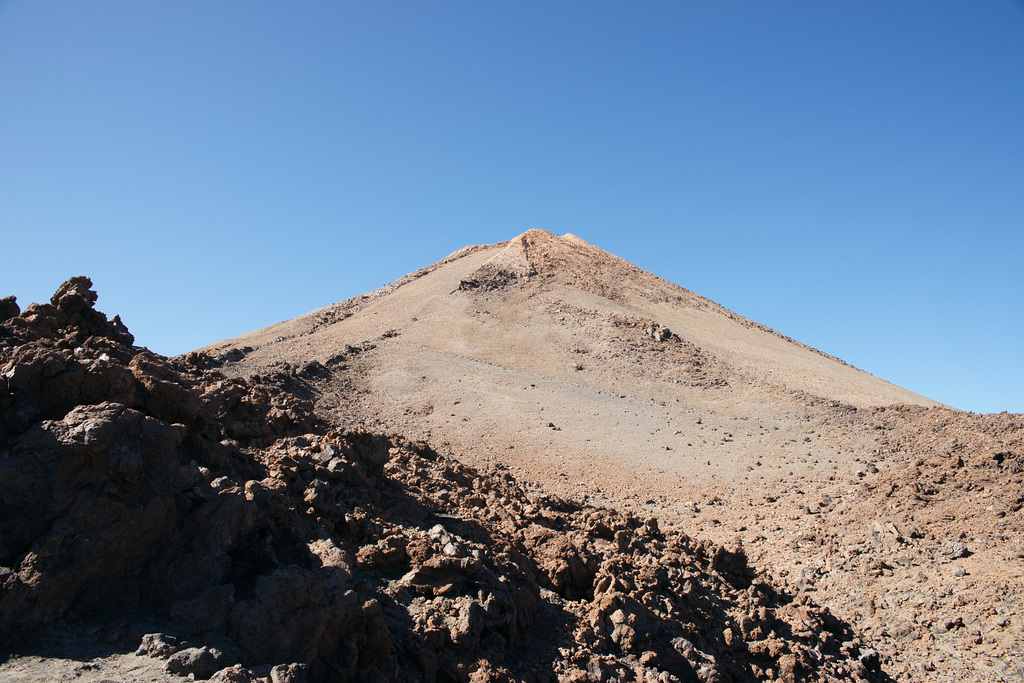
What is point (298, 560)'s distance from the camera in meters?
6.09

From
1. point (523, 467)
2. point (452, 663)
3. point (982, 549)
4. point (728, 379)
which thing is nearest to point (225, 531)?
point (452, 663)

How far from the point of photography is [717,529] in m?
14.1

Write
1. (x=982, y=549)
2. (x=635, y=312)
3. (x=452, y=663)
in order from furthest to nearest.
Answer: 1. (x=635, y=312)
2. (x=982, y=549)
3. (x=452, y=663)

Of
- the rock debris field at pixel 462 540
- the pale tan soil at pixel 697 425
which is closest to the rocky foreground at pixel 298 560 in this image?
the rock debris field at pixel 462 540

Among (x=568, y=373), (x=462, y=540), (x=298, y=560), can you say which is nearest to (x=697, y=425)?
(x=568, y=373)

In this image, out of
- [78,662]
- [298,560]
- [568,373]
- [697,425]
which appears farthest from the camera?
[568,373]

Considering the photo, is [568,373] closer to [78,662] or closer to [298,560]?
[298,560]

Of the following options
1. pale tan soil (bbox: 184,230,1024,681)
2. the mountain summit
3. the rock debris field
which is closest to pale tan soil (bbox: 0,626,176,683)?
the rock debris field

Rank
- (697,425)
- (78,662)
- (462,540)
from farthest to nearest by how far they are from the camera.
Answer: (697,425) < (462,540) < (78,662)

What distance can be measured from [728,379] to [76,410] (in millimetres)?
24357

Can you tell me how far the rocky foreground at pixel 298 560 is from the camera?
5102 millimetres

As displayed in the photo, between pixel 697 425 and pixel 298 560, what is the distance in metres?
17.3

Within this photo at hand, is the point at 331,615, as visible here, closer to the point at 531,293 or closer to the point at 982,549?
the point at 982,549

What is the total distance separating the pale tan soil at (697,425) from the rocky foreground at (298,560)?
1.67 metres
